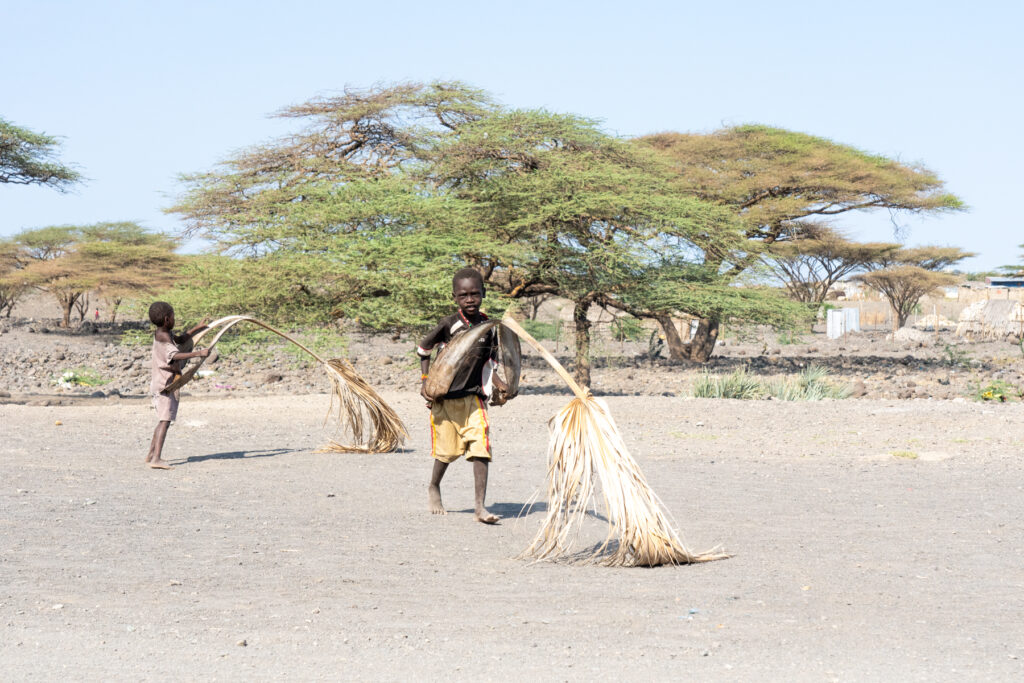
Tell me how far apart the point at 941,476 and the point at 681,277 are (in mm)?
10961

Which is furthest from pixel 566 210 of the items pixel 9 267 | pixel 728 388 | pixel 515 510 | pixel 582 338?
pixel 9 267

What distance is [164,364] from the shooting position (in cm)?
827

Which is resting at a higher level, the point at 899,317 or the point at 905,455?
the point at 899,317

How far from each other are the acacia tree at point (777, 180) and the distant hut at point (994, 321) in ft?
39.6

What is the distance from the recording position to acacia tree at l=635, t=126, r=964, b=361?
2755 cm

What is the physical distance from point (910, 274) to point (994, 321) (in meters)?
4.07

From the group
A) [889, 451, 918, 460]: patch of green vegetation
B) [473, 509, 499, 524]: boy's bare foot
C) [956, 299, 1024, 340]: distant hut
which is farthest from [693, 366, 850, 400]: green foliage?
[956, 299, 1024, 340]: distant hut

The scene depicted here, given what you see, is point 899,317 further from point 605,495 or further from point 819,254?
point 605,495

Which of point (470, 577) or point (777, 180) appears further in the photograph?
point (777, 180)

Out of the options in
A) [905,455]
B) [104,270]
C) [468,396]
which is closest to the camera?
[468,396]

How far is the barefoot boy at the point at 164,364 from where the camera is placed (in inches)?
321

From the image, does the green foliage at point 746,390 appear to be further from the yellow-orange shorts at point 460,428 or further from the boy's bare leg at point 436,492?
the yellow-orange shorts at point 460,428

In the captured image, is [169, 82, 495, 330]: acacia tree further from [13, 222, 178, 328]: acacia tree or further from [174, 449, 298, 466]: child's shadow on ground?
[13, 222, 178, 328]: acacia tree

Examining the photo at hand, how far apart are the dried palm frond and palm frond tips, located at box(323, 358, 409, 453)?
424cm
